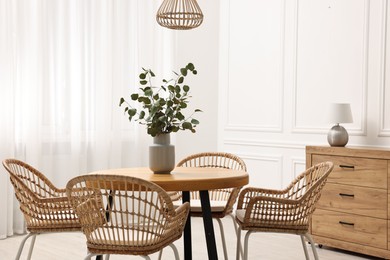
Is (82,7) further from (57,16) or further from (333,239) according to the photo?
(333,239)

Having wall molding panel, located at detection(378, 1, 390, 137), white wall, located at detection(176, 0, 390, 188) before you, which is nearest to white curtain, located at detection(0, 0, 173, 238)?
white wall, located at detection(176, 0, 390, 188)

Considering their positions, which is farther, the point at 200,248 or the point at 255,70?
the point at 255,70

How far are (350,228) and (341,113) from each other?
88cm

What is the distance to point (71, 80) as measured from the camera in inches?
218

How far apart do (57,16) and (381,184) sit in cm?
312

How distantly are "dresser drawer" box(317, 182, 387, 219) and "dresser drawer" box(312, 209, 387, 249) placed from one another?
1.7 inches

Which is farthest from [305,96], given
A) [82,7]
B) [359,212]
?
[82,7]

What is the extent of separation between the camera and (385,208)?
4.37 m

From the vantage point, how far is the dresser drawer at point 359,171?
14.4 feet

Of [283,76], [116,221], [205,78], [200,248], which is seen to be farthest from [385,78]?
[116,221]

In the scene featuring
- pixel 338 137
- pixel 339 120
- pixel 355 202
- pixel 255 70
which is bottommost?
pixel 355 202

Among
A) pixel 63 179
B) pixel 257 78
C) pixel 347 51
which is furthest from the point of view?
pixel 257 78

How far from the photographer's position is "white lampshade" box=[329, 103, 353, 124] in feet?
15.5

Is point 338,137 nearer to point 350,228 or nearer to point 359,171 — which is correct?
point 359,171
